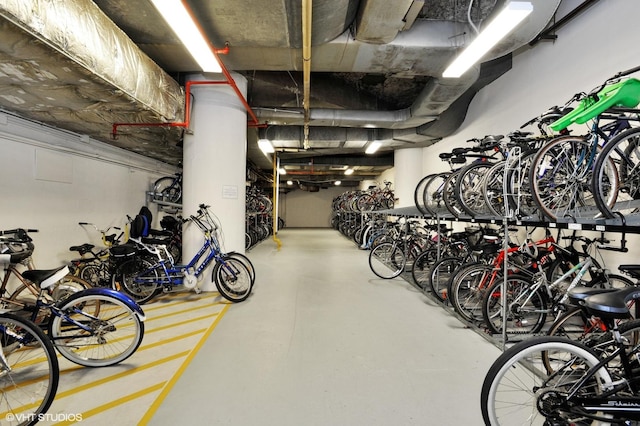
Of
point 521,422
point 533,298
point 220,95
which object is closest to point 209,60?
point 220,95

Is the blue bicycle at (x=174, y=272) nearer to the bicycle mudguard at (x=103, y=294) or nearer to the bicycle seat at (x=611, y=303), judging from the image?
the bicycle mudguard at (x=103, y=294)

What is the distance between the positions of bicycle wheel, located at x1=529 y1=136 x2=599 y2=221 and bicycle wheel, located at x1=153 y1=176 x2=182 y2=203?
588 centimetres

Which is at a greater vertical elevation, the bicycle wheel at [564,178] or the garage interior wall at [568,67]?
the garage interior wall at [568,67]

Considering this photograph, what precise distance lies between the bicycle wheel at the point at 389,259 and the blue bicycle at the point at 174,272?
2.39 metres

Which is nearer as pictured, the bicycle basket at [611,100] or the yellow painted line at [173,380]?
the yellow painted line at [173,380]

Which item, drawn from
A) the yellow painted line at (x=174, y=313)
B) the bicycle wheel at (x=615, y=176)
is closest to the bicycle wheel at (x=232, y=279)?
the yellow painted line at (x=174, y=313)

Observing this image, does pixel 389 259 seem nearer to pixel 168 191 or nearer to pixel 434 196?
pixel 434 196

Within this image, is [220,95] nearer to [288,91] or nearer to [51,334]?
[288,91]

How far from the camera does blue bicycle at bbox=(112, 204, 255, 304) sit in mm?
3570

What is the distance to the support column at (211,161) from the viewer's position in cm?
398

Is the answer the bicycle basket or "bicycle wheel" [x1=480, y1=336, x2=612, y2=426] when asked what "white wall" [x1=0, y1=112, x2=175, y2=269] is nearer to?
"bicycle wheel" [x1=480, y1=336, x2=612, y2=426]

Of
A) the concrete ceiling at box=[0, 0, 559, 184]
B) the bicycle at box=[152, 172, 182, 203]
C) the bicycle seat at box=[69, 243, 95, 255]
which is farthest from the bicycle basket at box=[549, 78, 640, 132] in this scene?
the bicycle at box=[152, 172, 182, 203]

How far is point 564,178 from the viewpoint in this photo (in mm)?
2307

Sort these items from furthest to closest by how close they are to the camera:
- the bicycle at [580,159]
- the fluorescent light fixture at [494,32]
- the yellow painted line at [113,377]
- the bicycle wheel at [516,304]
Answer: the bicycle wheel at [516,304]
the fluorescent light fixture at [494,32]
the bicycle at [580,159]
the yellow painted line at [113,377]
